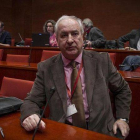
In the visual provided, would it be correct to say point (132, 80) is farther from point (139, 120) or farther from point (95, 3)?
point (95, 3)

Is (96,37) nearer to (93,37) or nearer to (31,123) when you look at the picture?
(93,37)

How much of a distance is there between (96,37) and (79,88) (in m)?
3.19

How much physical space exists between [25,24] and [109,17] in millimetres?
3757

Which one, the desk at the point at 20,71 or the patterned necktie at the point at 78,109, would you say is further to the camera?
the desk at the point at 20,71

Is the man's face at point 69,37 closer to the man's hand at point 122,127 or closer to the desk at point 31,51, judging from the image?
the man's hand at point 122,127

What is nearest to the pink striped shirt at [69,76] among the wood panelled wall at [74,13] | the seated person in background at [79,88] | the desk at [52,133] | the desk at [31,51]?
the seated person in background at [79,88]

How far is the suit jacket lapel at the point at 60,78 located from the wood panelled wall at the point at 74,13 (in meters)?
5.28

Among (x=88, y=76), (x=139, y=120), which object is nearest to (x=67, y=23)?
(x=88, y=76)

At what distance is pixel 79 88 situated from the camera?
3.72ft

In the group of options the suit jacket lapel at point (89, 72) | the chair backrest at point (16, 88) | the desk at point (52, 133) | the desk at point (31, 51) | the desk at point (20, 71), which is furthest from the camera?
the desk at point (31, 51)

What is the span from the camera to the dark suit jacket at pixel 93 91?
1109 mm

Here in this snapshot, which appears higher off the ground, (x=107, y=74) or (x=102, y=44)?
(x=102, y=44)

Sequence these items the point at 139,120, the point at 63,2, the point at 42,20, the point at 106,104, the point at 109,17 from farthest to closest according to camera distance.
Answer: the point at 42,20, the point at 63,2, the point at 109,17, the point at 139,120, the point at 106,104

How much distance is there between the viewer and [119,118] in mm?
1138
